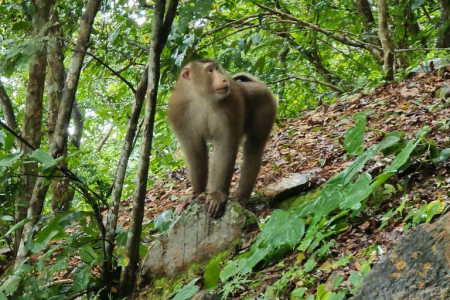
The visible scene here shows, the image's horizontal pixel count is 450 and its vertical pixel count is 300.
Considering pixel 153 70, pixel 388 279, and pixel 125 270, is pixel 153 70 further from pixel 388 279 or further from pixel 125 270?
pixel 388 279

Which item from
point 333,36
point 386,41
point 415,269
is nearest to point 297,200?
point 415,269

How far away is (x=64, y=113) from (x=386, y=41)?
5234 mm

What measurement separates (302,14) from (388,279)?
8220 millimetres

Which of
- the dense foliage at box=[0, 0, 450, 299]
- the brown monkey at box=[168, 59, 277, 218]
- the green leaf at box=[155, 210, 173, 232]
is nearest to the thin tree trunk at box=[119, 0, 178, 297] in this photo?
the dense foliage at box=[0, 0, 450, 299]

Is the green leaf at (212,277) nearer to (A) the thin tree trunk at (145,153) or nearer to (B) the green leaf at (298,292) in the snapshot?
(B) the green leaf at (298,292)

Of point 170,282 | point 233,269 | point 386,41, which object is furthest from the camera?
point 386,41

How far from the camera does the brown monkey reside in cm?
476

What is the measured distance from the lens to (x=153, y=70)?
4125mm

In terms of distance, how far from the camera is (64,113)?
4457 millimetres

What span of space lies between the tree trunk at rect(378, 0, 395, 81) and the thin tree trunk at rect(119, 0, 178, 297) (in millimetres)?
4432

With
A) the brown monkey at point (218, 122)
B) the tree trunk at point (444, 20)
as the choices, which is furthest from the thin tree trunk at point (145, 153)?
the tree trunk at point (444, 20)

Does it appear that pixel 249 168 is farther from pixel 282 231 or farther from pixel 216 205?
pixel 282 231

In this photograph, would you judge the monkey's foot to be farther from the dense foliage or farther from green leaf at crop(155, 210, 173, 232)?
the dense foliage

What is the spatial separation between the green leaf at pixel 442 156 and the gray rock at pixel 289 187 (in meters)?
Answer: 1.31
